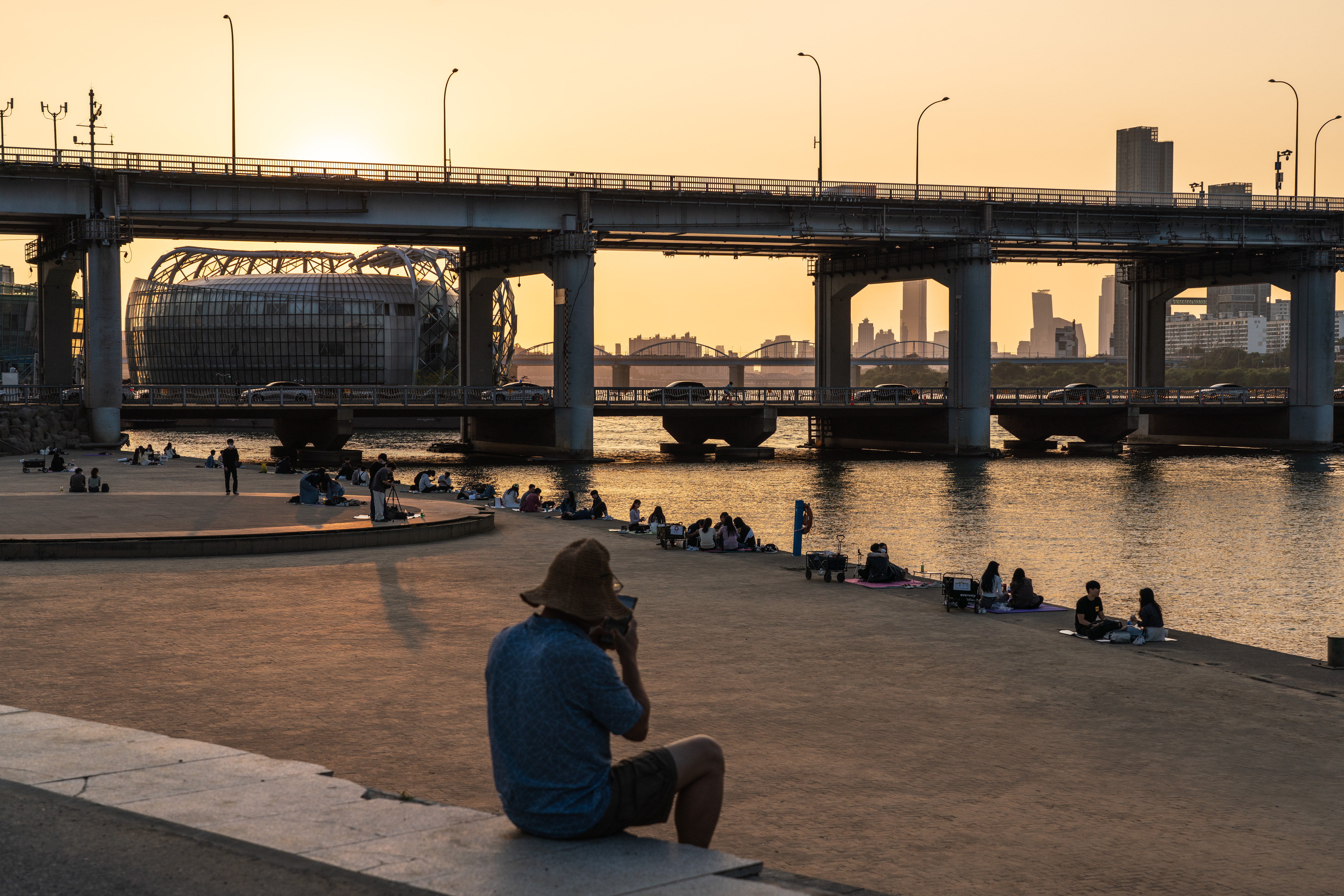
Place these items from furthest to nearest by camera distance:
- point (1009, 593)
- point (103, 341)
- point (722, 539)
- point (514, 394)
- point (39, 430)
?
point (514, 394)
point (103, 341)
point (39, 430)
point (722, 539)
point (1009, 593)

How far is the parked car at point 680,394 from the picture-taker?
285 ft

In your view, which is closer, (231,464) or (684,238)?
(231,464)

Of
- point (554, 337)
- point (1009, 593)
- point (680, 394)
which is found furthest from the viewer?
point (680, 394)

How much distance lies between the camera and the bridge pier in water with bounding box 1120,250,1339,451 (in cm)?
9344

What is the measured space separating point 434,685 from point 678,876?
7.14 m

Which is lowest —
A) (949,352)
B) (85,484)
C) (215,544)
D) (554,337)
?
(215,544)

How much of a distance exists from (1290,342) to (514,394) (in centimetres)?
5552

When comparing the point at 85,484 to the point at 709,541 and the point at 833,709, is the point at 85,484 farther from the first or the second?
the point at 833,709

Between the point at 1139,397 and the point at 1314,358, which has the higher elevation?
the point at 1314,358

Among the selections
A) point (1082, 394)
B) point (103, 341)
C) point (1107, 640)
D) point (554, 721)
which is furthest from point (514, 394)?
point (554, 721)

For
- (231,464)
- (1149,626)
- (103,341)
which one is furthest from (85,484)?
(103,341)

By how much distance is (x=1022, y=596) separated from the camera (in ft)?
66.0

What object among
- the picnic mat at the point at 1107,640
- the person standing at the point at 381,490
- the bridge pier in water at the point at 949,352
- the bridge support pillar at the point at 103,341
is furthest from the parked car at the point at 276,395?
the picnic mat at the point at 1107,640

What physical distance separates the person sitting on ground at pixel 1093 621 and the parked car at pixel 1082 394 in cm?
7985
